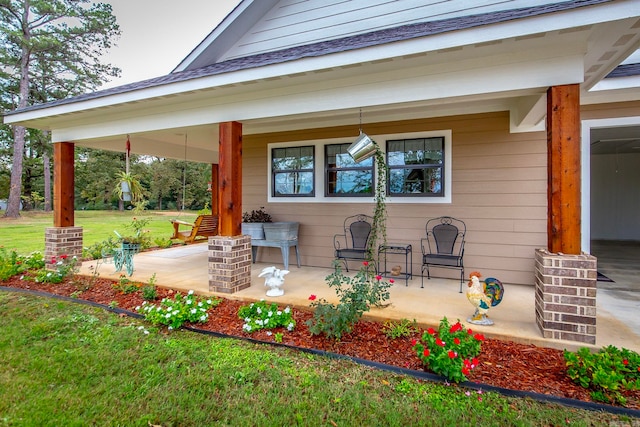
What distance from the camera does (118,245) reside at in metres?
5.84

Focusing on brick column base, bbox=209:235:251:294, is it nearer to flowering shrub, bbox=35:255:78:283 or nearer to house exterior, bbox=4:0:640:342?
house exterior, bbox=4:0:640:342

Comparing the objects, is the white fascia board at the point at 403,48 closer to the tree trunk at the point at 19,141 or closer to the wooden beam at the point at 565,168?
the wooden beam at the point at 565,168

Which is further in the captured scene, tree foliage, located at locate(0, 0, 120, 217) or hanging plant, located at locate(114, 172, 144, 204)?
tree foliage, located at locate(0, 0, 120, 217)

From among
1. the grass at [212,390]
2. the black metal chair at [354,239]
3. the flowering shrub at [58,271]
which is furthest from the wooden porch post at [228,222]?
the flowering shrub at [58,271]

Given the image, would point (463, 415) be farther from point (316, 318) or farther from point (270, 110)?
point (270, 110)

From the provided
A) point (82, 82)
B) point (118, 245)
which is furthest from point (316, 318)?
point (82, 82)

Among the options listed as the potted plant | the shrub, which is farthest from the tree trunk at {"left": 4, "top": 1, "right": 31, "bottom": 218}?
the shrub

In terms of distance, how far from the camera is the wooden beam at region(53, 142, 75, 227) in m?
5.38

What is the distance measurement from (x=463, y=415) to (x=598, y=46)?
3.09 meters

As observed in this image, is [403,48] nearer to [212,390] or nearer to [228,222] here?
[228,222]

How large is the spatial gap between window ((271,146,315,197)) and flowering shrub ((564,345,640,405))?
4.24 metres

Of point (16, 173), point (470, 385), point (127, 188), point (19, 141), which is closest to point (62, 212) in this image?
point (127, 188)

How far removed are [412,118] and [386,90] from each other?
178 centimetres

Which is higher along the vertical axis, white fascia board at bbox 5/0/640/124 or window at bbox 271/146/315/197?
white fascia board at bbox 5/0/640/124
